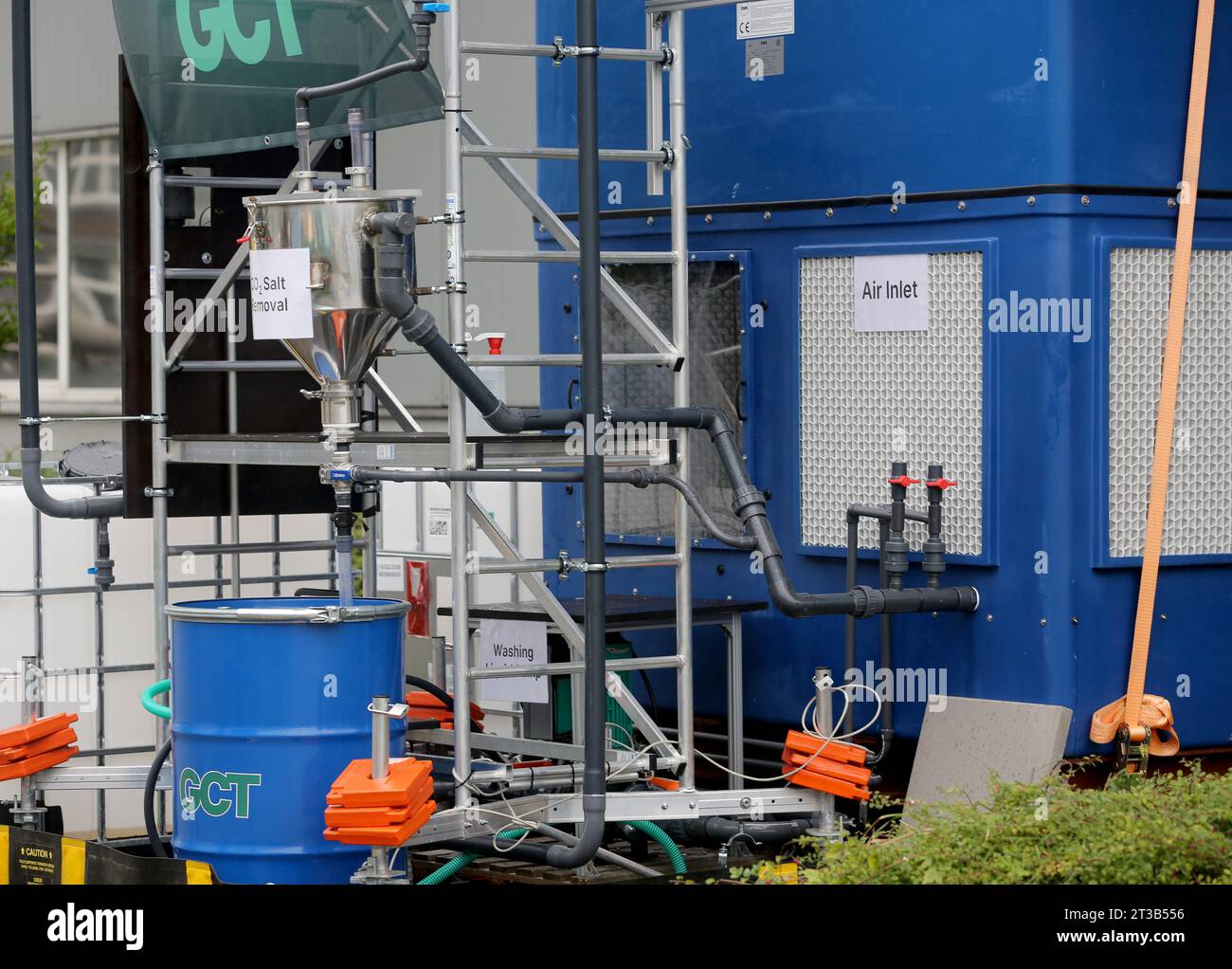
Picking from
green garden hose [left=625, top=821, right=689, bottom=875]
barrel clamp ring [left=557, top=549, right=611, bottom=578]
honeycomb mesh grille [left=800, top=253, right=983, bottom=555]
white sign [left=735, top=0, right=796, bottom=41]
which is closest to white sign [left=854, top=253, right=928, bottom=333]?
honeycomb mesh grille [left=800, top=253, right=983, bottom=555]

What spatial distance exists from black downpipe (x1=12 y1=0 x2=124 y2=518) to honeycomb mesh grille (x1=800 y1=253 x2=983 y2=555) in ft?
9.36

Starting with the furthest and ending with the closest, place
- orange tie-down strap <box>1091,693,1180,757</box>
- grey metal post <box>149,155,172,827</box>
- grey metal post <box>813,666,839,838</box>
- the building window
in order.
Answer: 1. the building window
2. grey metal post <box>149,155,172,827</box>
3. orange tie-down strap <box>1091,693,1180,757</box>
4. grey metal post <box>813,666,839,838</box>

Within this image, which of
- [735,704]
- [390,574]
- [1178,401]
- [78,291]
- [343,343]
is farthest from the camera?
[78,291]

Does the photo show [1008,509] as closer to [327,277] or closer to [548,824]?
[548,824]

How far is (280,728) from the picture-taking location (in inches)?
261

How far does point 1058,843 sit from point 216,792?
283 cm

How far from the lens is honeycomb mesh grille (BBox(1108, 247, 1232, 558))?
725 cm

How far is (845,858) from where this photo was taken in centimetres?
612

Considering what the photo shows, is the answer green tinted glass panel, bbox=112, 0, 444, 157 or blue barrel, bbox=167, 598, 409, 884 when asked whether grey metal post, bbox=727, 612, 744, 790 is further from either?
green tinted glass panel, bbox=112, 0, 444, 157

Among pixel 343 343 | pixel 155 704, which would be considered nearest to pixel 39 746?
pixel 155 704

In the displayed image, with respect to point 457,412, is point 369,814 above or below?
below

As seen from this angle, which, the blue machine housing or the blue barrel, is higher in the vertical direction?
the blue machine housing

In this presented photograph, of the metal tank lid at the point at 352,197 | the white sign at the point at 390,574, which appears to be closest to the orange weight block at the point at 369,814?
the metal tank lid at the point at 352,197

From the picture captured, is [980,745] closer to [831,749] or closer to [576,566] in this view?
[831,749]
